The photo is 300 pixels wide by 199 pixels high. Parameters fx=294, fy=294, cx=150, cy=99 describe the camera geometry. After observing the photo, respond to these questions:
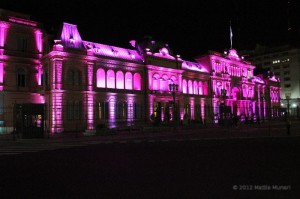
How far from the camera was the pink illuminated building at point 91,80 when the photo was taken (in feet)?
135

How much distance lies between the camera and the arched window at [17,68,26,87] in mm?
42656

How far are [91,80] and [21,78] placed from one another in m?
10.1

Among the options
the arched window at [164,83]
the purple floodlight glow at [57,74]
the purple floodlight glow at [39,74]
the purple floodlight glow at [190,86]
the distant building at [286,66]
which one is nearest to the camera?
the purple floodlight glow at [57,74]

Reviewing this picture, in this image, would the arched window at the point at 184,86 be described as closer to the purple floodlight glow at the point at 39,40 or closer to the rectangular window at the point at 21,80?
the purple floodlight glow at the point at 39,40

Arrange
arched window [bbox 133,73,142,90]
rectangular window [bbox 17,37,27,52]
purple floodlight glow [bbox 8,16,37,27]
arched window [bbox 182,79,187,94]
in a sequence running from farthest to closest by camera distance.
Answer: arched window [bbox 182,79,187,94], arched window [bbox 133,73,142,90], rectangular window [bbox 17,37,27,52], purple floodlight glow [bbox 8,16,37,27]

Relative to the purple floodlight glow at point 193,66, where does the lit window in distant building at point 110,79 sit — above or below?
below

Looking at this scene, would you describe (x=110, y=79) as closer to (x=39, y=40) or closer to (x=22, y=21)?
(x=39, y=40)

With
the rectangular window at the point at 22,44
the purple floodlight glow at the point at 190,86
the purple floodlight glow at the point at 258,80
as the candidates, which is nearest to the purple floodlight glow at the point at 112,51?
the rectangular window at the point at 22,44

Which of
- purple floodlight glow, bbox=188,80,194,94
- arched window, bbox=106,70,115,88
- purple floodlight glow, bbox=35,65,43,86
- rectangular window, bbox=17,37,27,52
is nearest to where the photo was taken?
rectangular window, bbox=17,37,27,52

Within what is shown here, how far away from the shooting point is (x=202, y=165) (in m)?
11.7

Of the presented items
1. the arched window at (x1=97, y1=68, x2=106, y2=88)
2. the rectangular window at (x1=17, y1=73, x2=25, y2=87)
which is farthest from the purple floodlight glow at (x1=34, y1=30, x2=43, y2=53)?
the arched window at (x1=97, y1=68, x2=106, y2=88)

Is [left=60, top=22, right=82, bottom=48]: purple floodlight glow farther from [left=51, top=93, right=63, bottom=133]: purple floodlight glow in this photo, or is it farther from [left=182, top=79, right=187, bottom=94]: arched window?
[left=182, top=79, right=187, bottom=94]: arched window

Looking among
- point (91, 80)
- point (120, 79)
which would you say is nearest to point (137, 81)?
point (120, 79)

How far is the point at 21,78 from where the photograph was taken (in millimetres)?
43031
